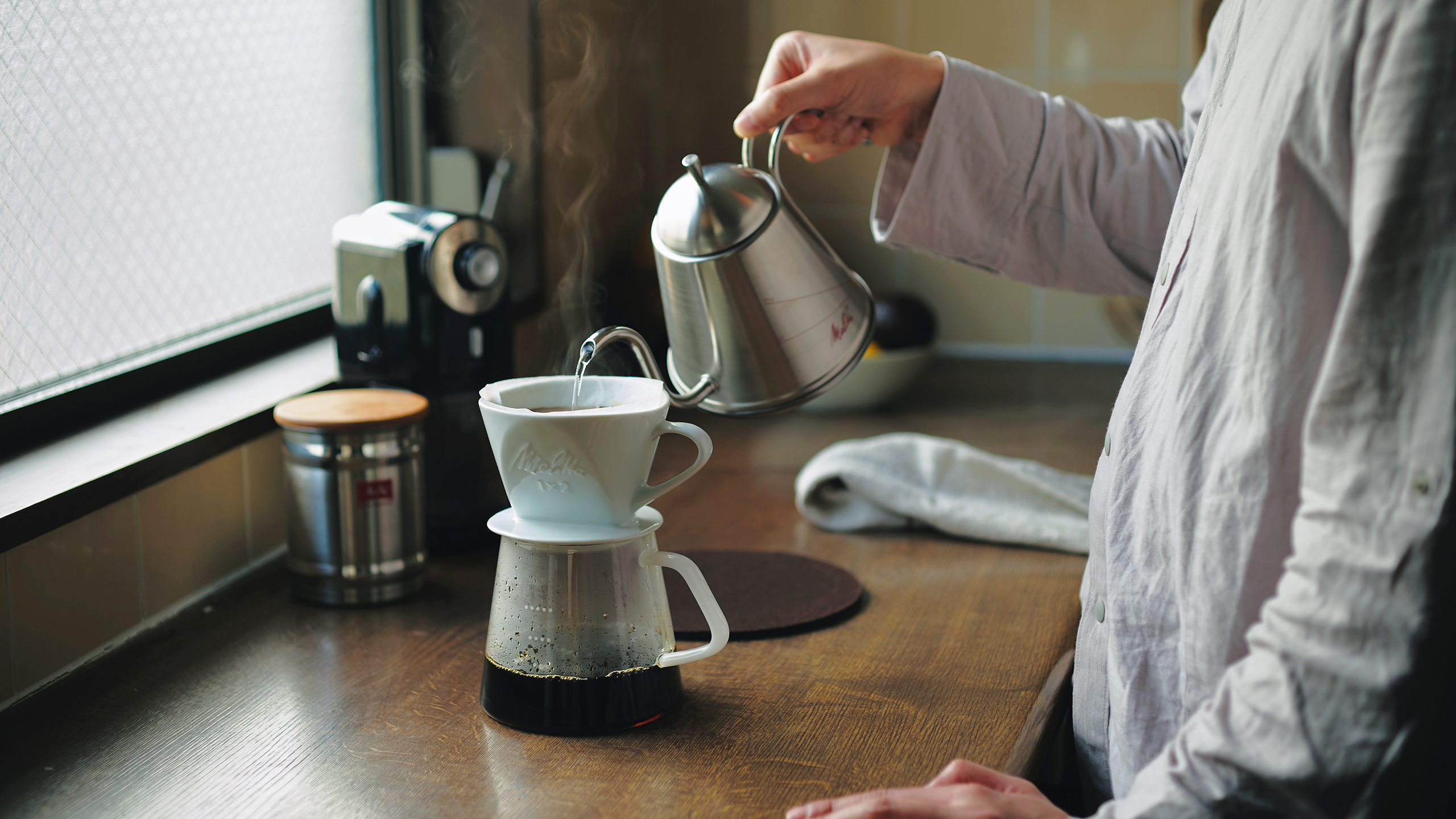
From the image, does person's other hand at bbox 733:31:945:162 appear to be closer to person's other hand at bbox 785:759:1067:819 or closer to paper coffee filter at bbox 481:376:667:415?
paper coffee filter at bbox 481:376:667:415

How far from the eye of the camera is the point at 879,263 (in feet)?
7.82

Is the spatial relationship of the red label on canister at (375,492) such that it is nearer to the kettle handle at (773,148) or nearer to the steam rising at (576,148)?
the kettle handle at (773,148)

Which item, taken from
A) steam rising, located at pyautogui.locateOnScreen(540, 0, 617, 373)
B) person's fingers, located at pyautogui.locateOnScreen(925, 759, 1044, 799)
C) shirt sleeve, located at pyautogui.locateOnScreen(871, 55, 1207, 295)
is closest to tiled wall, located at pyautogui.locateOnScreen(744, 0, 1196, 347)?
steam rising, located at pyautogui.locateOnScreen(540, 0, 617, 373)

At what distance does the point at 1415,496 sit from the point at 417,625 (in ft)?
2.58

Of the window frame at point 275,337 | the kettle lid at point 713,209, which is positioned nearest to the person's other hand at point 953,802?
A: the kettle lid at point 713,209

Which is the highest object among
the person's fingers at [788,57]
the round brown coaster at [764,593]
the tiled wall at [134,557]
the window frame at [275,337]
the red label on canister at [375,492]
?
the person's fingers at [788,57]

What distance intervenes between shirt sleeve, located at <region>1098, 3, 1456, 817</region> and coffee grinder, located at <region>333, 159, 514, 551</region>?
82 centimetres

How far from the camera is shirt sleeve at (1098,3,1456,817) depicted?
0.56 metres

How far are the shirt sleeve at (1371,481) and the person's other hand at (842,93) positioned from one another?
20.7 inches

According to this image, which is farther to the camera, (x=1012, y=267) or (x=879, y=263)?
(x=879, y=263)

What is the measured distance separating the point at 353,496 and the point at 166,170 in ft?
1.76

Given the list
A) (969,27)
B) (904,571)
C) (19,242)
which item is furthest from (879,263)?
(19,242)

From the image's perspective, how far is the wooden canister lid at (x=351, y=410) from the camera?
3.40 ft

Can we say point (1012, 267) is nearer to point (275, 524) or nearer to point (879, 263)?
point (275, 524)
